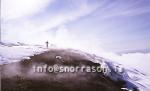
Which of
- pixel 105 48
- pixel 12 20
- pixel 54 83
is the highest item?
pixel 12 20

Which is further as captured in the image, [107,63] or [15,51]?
[107,63]

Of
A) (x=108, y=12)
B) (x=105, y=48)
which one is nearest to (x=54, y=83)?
(x=105, y=48)

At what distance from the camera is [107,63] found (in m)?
3.41

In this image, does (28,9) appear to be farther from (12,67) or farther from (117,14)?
(117,14)

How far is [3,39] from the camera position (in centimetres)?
328

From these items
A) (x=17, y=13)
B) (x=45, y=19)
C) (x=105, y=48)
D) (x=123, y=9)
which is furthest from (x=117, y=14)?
(x=17, y=13)

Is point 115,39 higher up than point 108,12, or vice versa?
point 108,12

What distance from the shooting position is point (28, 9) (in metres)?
3.38

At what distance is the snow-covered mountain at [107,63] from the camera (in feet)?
10.8

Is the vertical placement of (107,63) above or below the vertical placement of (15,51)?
below

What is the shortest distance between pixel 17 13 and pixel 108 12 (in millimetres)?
745

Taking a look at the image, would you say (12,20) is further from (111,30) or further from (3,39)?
(111,30)

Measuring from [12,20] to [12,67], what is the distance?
0.38 m

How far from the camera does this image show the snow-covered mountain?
3301mm
